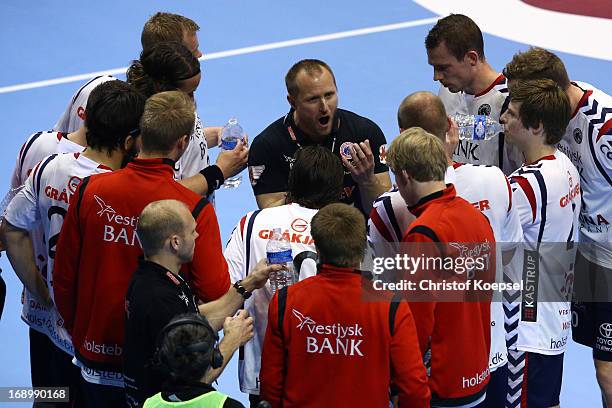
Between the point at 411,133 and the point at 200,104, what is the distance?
7267 millimetres

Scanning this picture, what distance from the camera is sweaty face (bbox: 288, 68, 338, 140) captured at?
6977 mm

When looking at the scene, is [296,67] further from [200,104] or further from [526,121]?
[200,104]

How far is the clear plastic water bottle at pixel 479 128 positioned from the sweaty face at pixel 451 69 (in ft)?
0.90

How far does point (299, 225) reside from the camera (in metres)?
5.67

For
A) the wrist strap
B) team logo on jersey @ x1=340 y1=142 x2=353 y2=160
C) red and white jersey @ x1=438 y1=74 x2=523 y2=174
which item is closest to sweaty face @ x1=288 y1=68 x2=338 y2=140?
team logo on jersey @ x1=340 y1=142 x2=353 y2=160

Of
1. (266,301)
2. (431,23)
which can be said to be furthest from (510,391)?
(431,23)

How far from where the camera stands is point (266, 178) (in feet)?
23.4

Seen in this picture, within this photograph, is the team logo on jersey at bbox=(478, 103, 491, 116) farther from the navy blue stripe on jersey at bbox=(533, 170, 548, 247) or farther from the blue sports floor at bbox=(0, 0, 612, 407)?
the blue sports floor at bbox=(0, 0, 612, 407)

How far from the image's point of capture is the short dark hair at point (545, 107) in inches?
251

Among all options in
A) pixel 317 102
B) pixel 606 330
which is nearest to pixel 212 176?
pixel 317 102

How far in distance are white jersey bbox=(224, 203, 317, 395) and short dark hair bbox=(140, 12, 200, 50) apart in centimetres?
239

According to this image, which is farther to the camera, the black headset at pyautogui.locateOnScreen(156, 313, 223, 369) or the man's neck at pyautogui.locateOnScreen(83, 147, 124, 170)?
the man's neck at pyautogui.locateOnScreen(83, 147, 124, 170)

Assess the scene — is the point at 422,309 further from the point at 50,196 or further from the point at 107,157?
the point at 50,196

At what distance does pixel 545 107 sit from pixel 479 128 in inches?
37.1
